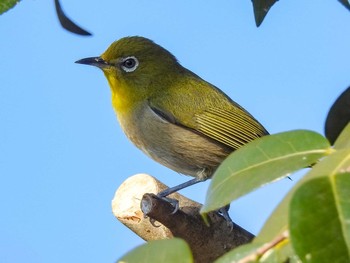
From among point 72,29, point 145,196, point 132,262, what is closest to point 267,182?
point 132,262

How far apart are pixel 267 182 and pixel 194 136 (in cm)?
344

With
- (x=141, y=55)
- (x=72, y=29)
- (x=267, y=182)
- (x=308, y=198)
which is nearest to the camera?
(x=308, y=198)

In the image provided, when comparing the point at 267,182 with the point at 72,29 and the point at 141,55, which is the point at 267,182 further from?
the point at 141,55

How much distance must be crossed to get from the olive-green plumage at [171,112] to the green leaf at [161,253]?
3.41m

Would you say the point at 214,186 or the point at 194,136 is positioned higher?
the point at 214,186

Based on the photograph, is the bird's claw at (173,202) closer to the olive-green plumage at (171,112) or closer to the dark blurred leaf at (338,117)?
the olive-green plumage at (171,112)

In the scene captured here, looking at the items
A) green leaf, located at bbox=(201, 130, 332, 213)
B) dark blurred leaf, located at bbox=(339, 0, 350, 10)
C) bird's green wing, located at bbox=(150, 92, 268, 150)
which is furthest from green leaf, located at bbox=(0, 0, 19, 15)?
bird's green wing, located at bbox=(150, 92, 268, 150)

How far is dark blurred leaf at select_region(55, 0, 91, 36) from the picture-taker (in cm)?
201

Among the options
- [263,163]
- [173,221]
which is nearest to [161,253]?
[263,163]

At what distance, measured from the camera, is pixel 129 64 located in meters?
4.96

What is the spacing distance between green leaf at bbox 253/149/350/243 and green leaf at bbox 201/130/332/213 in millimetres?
57

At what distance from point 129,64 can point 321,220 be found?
166 inches

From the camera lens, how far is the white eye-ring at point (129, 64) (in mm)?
4930

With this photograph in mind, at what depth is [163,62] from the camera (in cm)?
513
